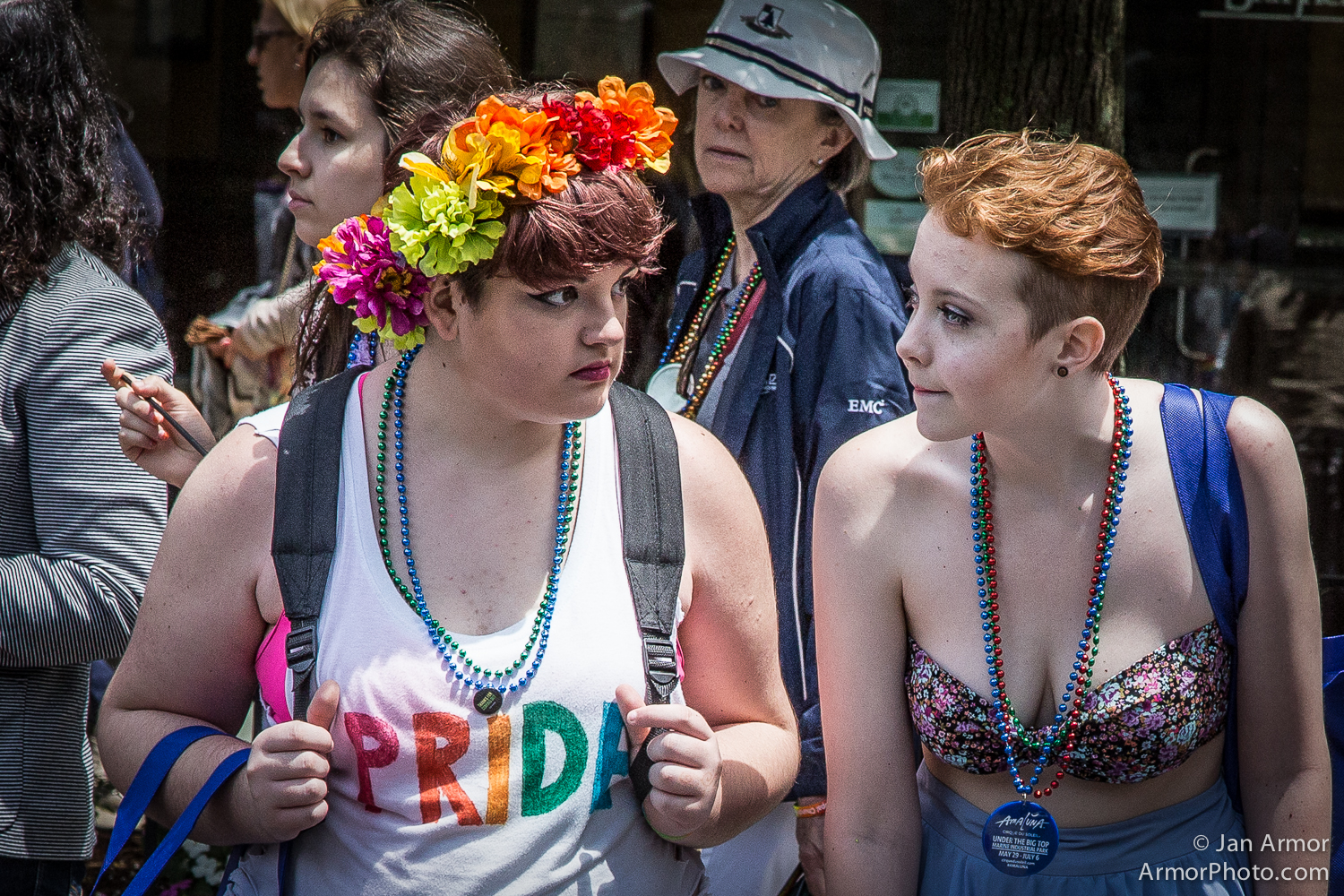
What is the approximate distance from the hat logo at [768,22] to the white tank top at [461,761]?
1732 mm

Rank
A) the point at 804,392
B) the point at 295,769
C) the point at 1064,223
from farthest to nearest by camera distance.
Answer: the point at 804,392
the point at 1064,223
the point at 295,769

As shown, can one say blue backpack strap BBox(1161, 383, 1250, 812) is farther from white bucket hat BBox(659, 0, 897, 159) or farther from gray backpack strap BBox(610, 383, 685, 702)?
white bucket hat BBox(659, 0, 897, 159)

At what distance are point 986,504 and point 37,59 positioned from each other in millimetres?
1971

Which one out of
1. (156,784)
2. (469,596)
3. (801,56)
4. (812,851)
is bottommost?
(812,851)

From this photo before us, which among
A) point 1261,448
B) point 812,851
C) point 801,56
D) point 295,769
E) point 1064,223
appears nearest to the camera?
point 295,769

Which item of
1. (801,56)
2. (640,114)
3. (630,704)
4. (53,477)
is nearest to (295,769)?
(630,704)

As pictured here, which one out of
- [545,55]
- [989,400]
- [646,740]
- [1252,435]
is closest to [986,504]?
[989,400]

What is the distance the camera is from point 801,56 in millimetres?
3004

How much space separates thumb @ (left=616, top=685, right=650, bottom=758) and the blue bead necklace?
2.14 ft

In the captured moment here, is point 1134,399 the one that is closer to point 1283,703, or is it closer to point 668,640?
point 1283,703

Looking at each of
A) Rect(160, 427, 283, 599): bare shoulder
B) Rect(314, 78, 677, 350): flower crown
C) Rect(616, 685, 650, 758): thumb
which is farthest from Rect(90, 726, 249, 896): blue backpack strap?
Rect(314, 78, 677, 350): flower crown

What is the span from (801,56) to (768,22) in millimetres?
160

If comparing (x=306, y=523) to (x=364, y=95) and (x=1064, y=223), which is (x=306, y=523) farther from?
(x=1064, y=223)

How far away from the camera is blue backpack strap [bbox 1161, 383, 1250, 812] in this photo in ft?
6.84
